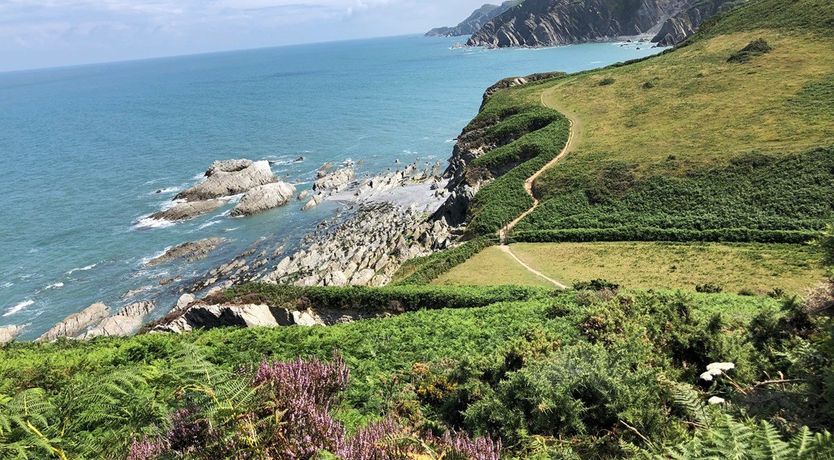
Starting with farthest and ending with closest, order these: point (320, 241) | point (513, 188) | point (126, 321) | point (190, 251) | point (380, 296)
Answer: point (190, 251) < point (320, 241) < point (513, 188) < point (126, 321) < point (380, 296)

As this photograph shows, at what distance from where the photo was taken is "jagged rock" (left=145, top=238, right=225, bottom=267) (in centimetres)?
5512

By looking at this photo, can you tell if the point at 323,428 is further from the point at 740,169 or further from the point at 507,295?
the point at 740,169

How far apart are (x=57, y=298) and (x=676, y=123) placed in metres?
67.1

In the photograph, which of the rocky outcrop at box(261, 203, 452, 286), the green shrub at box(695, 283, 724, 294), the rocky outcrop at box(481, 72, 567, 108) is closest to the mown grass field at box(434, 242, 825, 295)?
the green shrub at box(695, 283, 724, 294)

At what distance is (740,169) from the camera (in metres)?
41.0

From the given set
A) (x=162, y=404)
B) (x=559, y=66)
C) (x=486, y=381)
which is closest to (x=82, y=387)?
(x=162, y=404)

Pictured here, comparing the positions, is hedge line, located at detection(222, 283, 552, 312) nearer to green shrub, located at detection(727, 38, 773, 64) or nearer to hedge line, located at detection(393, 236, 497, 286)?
hedge line, located at detection(393, 236, 497, 286)

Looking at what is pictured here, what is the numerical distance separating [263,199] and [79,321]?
29427 millimetres

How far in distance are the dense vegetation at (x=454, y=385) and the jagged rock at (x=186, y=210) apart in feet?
163

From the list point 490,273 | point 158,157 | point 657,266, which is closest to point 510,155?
point 490,273

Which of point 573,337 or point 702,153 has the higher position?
point 702,153

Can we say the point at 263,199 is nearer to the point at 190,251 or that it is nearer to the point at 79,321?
the point at 190,251

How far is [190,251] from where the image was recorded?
186 feet

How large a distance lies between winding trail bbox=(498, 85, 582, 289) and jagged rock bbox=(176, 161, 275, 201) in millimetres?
44006
